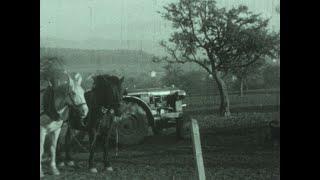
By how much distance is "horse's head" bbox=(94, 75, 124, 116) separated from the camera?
5.65m

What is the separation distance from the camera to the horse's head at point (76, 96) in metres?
5.69

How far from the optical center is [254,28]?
18.4ft

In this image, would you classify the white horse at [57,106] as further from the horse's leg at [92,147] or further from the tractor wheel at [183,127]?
the tractor wheel at [183,127]

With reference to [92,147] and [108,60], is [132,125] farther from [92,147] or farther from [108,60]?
[108,60]

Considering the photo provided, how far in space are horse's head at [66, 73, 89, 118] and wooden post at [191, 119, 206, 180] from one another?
117 cm

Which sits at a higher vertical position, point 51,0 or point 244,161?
point 51,0

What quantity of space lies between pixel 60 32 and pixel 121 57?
734 millimetres

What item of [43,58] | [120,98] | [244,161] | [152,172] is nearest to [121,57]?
[120,98]

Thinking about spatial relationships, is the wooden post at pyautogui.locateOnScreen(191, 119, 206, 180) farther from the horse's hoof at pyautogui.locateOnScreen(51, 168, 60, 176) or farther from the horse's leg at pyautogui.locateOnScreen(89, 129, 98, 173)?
the horse's hoof at pyautogui.locateOnScreen(51, 168, 60, 176)

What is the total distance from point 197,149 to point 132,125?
735mm

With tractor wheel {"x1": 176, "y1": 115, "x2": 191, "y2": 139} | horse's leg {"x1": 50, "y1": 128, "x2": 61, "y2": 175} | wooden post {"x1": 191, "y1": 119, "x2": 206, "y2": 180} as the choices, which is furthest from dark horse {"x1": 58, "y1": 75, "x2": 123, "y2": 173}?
wooden post {"x1": 191, "y1": 119, "x2": 206, "y2": 180}
